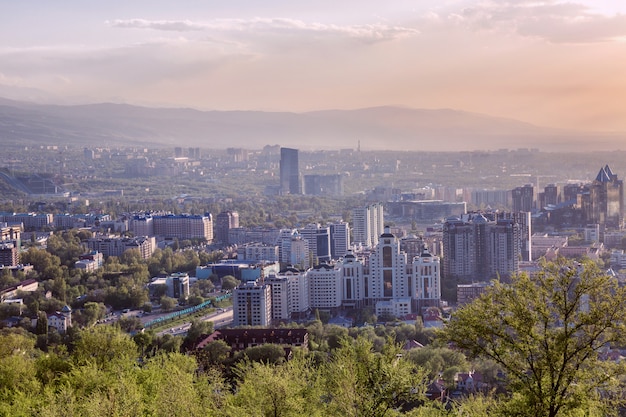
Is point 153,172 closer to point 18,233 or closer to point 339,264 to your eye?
point 18,233

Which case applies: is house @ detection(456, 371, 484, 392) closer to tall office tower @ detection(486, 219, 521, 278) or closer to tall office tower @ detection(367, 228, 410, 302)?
tall office tower @ detection(367, 228, 410, 302)

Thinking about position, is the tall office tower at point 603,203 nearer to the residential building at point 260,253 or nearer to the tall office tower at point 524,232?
the tall office tower at point 524,232

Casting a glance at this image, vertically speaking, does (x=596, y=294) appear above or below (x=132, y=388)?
above

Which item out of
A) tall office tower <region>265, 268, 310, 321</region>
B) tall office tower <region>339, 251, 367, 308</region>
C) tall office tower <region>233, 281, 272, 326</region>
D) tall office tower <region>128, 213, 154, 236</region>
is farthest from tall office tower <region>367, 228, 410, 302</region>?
tall office tower <region>128, 213, 154, 236</region>

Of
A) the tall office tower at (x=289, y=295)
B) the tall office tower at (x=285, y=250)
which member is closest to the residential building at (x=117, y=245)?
the tall office tower at (x=285, y=250)

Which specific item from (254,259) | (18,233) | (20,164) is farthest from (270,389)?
(20,164)

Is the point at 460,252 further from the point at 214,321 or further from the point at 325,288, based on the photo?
the point at 214,321
